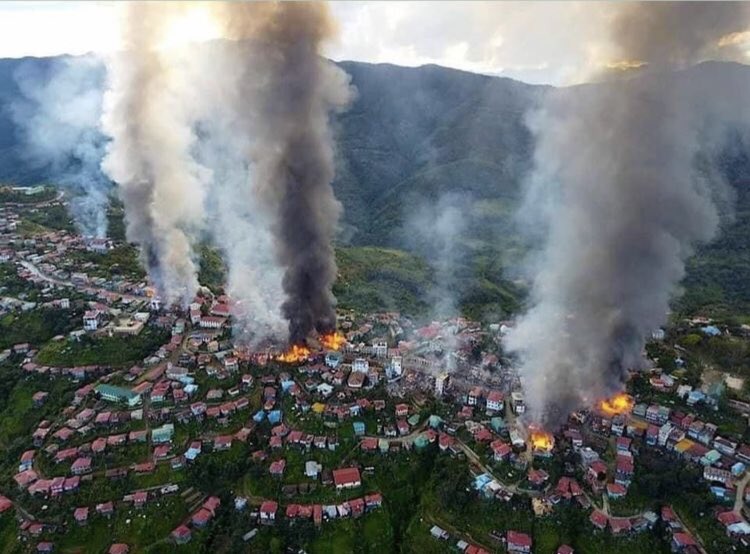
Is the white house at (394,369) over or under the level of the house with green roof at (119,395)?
over

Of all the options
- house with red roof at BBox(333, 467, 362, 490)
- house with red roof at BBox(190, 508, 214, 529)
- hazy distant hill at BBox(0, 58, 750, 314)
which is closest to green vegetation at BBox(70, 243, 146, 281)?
hazy distant hill at BBox(0, 58, 750, 314)

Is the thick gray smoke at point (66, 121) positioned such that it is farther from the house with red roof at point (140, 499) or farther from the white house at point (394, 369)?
the house with red roof at point (140, 499)

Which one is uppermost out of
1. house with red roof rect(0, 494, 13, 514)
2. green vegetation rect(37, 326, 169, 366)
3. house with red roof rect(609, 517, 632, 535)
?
house with red roof rect(609, 517, 632, 535)

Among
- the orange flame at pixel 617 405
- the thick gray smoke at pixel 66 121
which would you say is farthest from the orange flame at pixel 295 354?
the thick gray smoke at pixel 66 121

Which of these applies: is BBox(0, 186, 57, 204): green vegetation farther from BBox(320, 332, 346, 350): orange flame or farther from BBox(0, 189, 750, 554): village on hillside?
BBox(320, 332, 346, 350): orange flame

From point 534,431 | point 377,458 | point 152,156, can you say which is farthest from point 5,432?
point 534,431

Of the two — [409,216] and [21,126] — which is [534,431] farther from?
[21,126]
